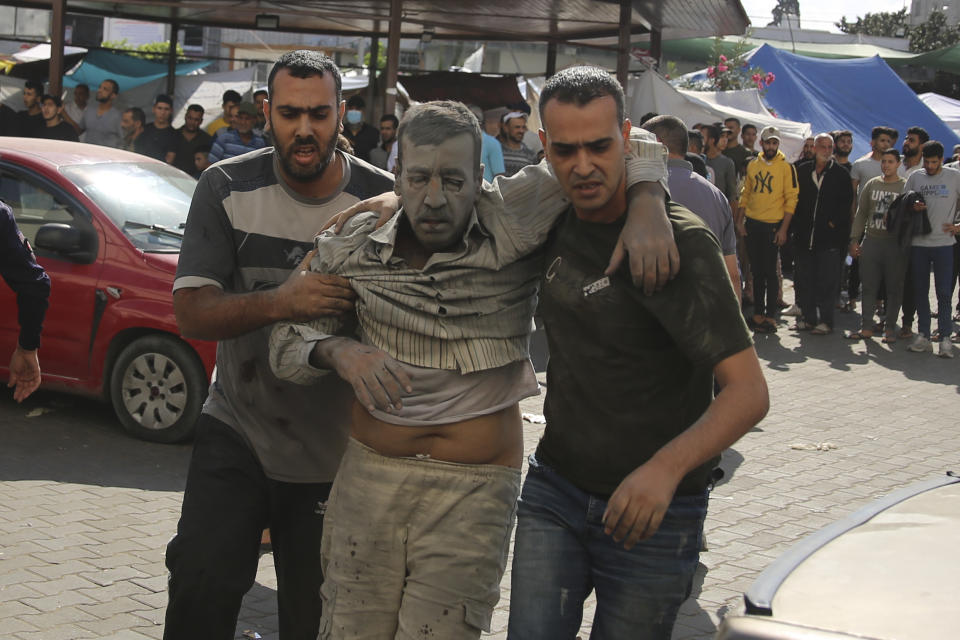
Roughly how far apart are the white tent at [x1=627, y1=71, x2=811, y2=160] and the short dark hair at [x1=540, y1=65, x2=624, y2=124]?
1328cm

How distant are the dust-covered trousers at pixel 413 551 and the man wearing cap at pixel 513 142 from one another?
10.1 meters

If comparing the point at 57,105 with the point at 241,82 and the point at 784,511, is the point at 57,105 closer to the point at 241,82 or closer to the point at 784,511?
the point at 241,82

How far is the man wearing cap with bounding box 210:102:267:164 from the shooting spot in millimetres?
11828

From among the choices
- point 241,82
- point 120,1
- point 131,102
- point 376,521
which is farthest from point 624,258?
point 241,82

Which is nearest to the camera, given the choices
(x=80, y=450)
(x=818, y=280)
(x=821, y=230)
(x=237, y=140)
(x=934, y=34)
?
(x=80, y=450)

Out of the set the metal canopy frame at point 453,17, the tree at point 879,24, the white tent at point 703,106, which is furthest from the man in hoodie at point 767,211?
the tree at point 879,24

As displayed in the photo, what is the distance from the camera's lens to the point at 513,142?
13078mm

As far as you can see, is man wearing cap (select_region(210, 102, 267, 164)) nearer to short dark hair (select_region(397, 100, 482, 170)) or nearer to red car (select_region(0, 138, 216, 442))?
red car (select_region(0, 138, 216, 442))

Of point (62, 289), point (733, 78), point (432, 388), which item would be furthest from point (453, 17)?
point (432, 388)

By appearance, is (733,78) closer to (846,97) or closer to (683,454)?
(846,97)

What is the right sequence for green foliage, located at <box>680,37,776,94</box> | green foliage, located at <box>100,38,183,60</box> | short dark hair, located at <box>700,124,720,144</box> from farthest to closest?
1. green foliage, located at <box>680,37,776,94</box>
2. green foliage, located at <box>100,38,183,60</box>
3. short dark hair, located at <box>700,124,720,144</box>

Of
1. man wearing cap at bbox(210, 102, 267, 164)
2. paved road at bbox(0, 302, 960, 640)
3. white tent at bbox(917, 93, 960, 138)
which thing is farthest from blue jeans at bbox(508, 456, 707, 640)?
white tent at bbox(917, 93, 960, 138)

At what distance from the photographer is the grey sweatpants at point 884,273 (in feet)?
43.4

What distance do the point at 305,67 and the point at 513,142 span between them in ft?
31.5
